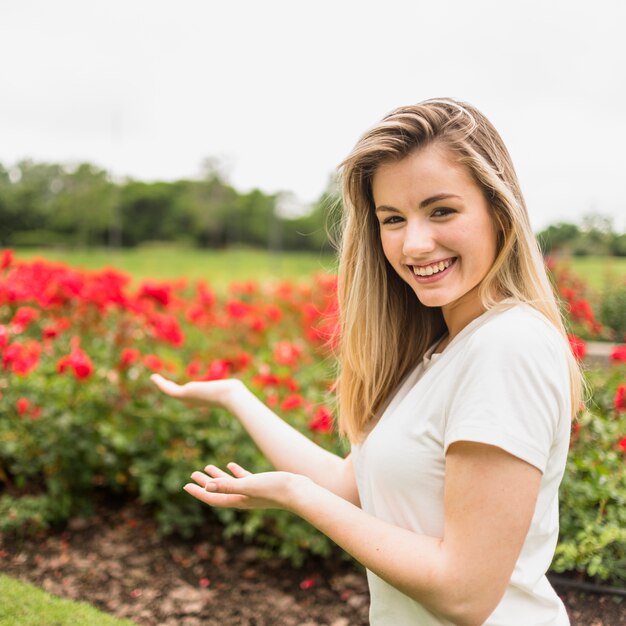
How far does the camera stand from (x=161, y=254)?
30.7m

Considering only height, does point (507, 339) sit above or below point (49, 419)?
above

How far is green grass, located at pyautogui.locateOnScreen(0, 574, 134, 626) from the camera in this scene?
1.91 metres

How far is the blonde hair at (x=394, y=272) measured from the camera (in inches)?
47.1

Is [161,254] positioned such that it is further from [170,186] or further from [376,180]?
[376,180]

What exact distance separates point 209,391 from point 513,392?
3.12 feet

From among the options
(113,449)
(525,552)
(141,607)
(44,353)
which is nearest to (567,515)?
(525,552)

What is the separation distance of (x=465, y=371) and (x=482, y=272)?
8.5 inches

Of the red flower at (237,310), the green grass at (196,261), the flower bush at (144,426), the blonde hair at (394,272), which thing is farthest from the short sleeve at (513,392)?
the green grass at (196,261)

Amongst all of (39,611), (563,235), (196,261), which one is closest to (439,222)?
(39,611)

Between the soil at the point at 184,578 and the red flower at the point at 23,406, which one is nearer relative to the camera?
the soil at the point at 184,578

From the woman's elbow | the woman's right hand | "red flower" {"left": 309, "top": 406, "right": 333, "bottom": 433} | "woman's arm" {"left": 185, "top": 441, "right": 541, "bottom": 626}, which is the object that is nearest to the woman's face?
"woman's arm" {"left": 185, "top": 441, "right": 541, "bottom": 626}

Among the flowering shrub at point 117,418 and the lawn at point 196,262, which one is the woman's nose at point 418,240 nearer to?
the flowering shrub at point 117,418

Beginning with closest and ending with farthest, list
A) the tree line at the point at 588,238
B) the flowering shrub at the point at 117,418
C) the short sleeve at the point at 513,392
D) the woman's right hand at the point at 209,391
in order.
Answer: the short sleeve at the point at 513,392 → the woman's right hand at the point at 209,391 → the flowering shrub at the point at 117,418 → the tree line at the point at 588,238

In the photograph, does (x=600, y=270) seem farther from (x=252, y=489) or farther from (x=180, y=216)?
(x=180, y=216)
